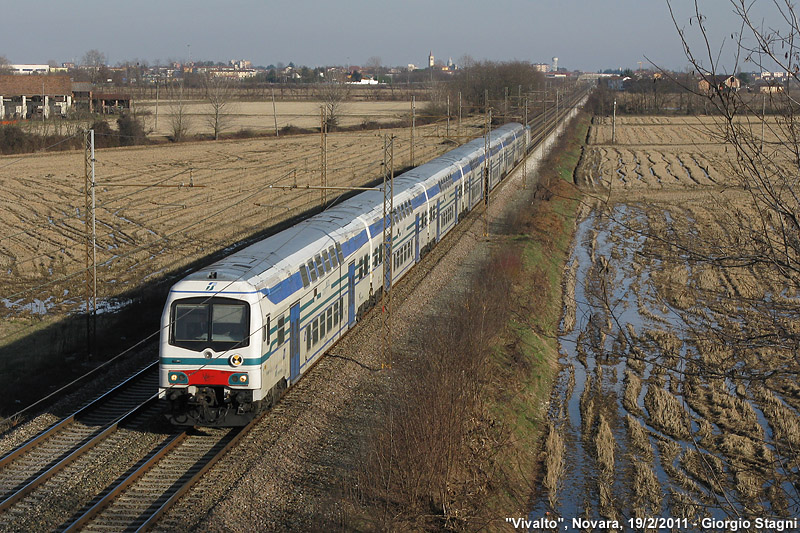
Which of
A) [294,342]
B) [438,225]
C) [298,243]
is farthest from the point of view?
[438,225]

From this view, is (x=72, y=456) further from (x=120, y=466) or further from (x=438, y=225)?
(x=438, y=225)

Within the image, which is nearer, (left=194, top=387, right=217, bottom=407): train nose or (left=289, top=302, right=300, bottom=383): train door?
(left=194, top=387, right=217, bottom=407): train nose

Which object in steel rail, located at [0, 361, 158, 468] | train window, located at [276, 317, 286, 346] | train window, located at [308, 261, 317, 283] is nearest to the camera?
steel rail, located at [0, 361, 158, 468]

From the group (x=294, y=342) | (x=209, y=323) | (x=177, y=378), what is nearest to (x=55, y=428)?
(x=177, y=378)

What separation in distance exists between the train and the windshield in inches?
0.8

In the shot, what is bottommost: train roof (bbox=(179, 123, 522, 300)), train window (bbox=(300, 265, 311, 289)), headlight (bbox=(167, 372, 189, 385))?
headlight (bbox=(167, 372, 189, 385))

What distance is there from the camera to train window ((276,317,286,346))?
16878 mm

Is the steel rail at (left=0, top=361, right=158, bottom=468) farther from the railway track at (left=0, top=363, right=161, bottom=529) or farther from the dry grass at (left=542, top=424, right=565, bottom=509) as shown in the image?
the dry grass at (left=542, top=424, right=565, bottom=509)

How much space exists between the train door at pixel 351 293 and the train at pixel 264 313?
0.10 ft

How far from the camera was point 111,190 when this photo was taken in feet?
169

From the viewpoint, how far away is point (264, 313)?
1603cm

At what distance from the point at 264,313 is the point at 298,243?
3945 millimetres

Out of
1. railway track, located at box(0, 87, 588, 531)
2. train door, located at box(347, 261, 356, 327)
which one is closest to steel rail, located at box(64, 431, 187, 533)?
railway track, located at box(0, 87, 588, 531)

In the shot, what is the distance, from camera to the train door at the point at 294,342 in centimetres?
1770
